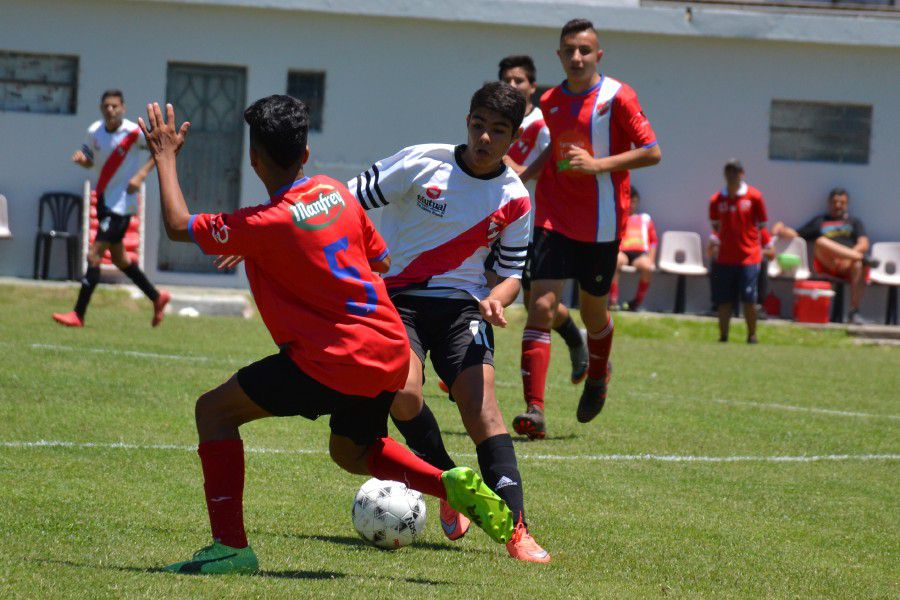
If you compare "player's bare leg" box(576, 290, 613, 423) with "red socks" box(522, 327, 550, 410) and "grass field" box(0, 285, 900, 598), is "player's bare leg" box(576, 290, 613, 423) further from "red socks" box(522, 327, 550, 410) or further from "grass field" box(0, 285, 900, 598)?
"red socks" box(522, 327, 550, 410)

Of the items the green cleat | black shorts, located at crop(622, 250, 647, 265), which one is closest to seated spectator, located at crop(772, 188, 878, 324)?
black shorts, located at crop(622, 250, 647, 265)

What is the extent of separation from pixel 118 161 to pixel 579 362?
5714 mm

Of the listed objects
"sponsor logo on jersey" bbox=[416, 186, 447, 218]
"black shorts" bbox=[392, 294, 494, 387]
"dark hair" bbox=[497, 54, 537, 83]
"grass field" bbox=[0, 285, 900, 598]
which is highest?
"dark hair" bbox=[497, 54, 537, 83]

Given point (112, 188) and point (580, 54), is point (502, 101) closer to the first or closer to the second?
point (580, 54)

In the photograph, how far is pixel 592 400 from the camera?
8281mm

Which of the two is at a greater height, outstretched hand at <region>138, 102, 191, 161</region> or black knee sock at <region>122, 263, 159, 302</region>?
outstretched hand at <region>138, 102, 191, 161</region>

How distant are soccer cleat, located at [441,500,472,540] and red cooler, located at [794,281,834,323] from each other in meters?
14.5

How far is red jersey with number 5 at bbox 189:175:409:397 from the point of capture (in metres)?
4.42

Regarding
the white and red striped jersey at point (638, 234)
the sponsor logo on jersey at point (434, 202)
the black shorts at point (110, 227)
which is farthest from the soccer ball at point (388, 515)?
the white and red striped jersey at point (638, 234)

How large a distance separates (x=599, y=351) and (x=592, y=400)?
33 centimetres

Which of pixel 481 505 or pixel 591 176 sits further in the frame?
pixel 591 176

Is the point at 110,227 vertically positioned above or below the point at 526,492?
above

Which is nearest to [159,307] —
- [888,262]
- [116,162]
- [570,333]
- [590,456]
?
[116,162]

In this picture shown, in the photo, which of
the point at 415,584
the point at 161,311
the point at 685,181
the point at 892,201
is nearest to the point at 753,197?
the point at 685,181
